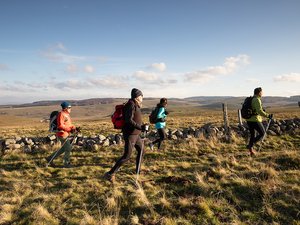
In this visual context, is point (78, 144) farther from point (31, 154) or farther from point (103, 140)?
point (31, 154)

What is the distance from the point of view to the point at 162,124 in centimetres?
1148

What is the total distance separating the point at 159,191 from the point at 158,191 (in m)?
0.03

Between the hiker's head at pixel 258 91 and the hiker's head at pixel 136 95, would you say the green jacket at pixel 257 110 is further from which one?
the hiker's head at pixel 136 95

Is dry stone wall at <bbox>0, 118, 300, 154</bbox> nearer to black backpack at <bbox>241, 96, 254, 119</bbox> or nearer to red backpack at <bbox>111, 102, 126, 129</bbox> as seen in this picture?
black backpack at <bbox>241, 96, 254, 119</bbox>

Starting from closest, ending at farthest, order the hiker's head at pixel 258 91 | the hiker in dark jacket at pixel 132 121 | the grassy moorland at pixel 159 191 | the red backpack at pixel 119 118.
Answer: the grassy moorland at pixel 159 191
the hiker in dark jacket at pixel 132 121
the red backpack at pixel 119 118
the hiker's head at pixel 258 91

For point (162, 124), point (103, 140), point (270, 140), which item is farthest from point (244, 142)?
point (103, 140)

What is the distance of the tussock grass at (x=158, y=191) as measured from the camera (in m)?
5.55

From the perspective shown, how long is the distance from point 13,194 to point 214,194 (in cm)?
547

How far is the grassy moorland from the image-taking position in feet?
18.2

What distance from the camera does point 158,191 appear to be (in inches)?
270

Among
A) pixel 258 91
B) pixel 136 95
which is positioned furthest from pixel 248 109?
pixel 136 95

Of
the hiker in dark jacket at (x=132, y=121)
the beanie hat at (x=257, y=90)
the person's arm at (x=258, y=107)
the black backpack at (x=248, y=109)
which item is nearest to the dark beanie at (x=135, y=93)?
the hiker in dark jacket at (x=132, y=121)

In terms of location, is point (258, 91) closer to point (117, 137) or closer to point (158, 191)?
point (158, 191)

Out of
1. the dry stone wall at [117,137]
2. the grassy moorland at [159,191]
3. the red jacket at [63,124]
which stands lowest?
the grassy moorland at [159,191]
